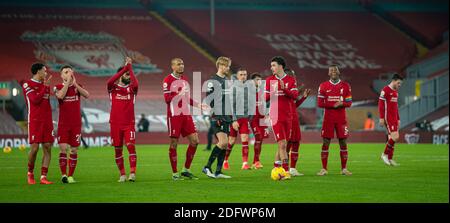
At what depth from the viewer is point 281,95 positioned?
1800 cm

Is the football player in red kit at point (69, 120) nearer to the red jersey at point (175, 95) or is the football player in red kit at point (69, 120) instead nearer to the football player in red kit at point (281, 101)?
the red jersey at point (175, 95)

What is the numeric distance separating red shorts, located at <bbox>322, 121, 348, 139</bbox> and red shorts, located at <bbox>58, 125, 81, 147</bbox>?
6.07 meters

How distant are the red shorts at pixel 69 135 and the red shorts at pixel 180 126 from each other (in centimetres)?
201

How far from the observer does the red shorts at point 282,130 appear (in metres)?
17.8

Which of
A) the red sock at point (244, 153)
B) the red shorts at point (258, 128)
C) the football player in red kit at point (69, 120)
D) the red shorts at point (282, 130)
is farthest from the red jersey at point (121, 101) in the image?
the red shorts at point (258, 128)

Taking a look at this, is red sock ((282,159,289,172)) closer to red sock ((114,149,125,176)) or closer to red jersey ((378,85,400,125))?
red sock ((114,149,125,176))

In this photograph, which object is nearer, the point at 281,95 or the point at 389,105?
the point at 281,95

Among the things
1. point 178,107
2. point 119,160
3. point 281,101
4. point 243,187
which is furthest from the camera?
point 281,101

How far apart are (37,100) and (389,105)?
35.8 ft

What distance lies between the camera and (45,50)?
52094mm

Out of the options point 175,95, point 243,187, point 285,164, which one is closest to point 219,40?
point 285,164

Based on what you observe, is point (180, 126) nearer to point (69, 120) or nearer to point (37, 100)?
point (69, 120)

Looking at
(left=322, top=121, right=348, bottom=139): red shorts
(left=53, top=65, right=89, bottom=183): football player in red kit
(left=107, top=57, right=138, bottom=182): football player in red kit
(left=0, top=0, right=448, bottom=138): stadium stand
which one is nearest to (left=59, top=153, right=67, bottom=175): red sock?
(left=53, top=65, right=89, bottom=183): football player in red kit

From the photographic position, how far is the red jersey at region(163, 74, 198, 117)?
17.5m
